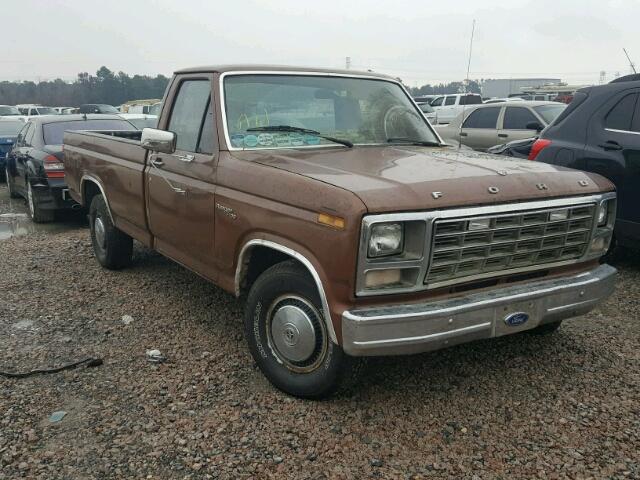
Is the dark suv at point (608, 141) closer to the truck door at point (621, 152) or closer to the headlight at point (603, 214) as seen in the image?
the truck door at point (621, 152)

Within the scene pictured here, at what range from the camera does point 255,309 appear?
3.53 meters

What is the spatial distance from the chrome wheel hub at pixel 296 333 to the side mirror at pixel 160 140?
4.89 ft

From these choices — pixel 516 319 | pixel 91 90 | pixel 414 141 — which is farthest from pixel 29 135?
pixel 91 90

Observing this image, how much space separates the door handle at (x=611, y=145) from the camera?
5.52m

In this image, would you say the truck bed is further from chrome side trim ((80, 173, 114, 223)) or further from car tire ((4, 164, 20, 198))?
car tire ((4, 164, 20, 198))

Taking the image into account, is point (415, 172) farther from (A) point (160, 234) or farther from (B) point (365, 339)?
→ (A) point (160, 234)

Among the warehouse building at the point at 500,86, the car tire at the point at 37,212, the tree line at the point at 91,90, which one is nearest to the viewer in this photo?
the car tire at the point at 37,212

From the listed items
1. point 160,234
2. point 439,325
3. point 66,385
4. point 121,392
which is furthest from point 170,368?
point 439,325

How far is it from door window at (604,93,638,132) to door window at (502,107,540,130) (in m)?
5.35

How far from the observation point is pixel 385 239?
2865mm

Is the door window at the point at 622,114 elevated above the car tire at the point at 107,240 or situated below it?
above

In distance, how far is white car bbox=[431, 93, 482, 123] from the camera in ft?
70.6

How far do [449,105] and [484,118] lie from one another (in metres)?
15.1

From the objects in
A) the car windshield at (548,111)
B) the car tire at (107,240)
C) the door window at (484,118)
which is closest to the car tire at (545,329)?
the car tire at (107,240)
